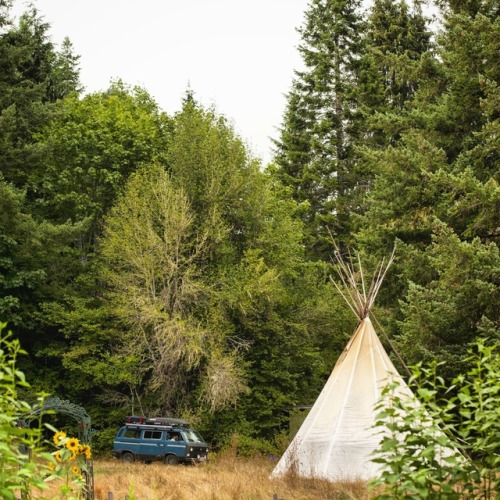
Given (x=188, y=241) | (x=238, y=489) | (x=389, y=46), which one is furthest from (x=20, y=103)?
(x=238, y=489)

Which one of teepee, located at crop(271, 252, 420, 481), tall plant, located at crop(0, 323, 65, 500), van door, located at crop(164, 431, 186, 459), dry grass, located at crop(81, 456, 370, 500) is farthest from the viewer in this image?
van door, located at crop(164, 431, 186, 459)

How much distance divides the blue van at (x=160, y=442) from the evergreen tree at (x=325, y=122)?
11.9 meters

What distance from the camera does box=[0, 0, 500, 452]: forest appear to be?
1911cm

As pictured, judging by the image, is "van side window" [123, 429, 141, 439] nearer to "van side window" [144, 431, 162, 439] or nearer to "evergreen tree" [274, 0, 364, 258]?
"van side window" [144, 431, 162, 439]

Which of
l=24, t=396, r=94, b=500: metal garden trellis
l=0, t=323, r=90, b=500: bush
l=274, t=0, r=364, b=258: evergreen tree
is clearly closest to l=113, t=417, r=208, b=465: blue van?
l=24, t=396, r=94, b=500: metal garden trellis

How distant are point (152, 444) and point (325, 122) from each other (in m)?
15.6

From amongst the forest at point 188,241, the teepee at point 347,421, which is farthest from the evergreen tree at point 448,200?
the teepee at point 347,421

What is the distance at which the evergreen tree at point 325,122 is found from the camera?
3180cm

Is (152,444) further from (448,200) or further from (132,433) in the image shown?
(448,200)

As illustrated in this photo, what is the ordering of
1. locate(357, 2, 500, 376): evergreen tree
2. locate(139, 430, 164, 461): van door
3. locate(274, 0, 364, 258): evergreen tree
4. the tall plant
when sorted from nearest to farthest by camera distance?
the tall plant → locate(357, 2, 500, 376): evergreen tree → locate(139, 430, 164, 461): van door → locate(274, 0, 364, 258): evergreen tree

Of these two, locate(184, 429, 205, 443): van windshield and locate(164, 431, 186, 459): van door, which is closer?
locate(164, 431, 186, 459): van door

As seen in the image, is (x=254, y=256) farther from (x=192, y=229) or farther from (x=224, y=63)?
(x=224, y=63)

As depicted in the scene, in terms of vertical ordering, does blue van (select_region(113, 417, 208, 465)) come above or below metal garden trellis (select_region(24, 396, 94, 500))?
below

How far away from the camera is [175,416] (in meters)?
24.2
